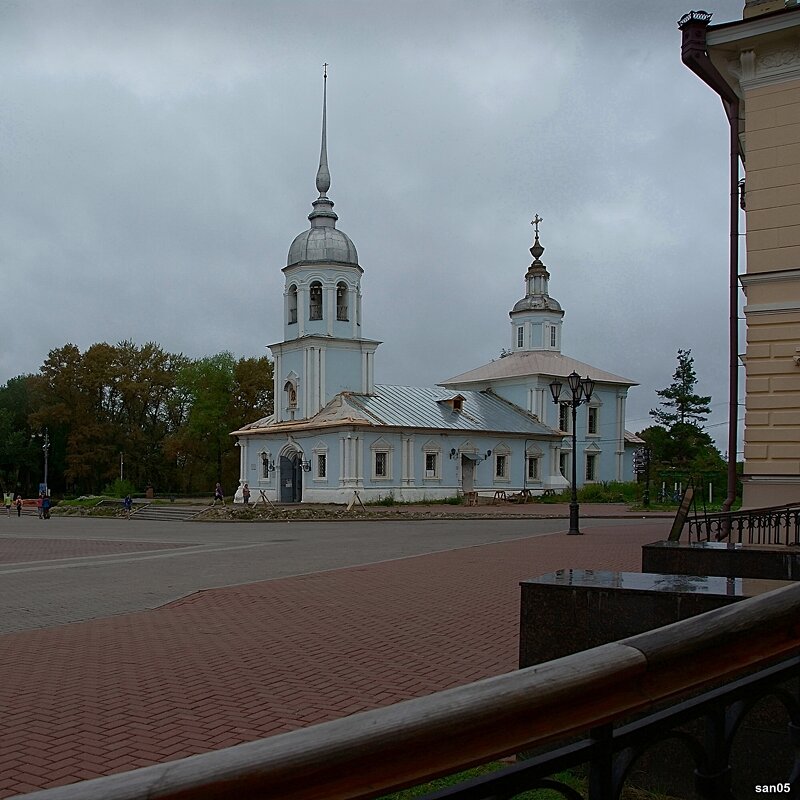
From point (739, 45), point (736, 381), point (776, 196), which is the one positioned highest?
point (739, 45)

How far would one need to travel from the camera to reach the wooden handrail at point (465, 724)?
1312mm

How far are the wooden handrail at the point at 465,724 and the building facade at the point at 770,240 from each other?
13119mm

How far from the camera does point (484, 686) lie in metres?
1.64

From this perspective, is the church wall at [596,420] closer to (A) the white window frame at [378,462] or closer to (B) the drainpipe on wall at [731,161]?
(A) the white window frame at [378,462]

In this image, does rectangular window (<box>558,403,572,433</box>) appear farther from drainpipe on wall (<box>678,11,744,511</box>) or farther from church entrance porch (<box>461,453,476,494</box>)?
drainpipe on wall (<box>678,11,744,511</box>)

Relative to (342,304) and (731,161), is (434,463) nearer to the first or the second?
(342,304)

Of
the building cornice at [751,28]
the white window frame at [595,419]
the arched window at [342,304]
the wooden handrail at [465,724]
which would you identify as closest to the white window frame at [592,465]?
the white window frame at [595,419]

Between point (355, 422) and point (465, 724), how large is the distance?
4169cm

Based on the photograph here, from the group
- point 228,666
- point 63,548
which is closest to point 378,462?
point 63,548

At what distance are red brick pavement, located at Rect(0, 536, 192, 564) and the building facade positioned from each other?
13213 mm

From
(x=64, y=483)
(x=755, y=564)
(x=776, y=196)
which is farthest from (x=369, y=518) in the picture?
(x=64, y=483)

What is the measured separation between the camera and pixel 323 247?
1858 inches

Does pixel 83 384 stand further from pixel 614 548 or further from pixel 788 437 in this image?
pixel 788 437

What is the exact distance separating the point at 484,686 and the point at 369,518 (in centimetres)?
3383
